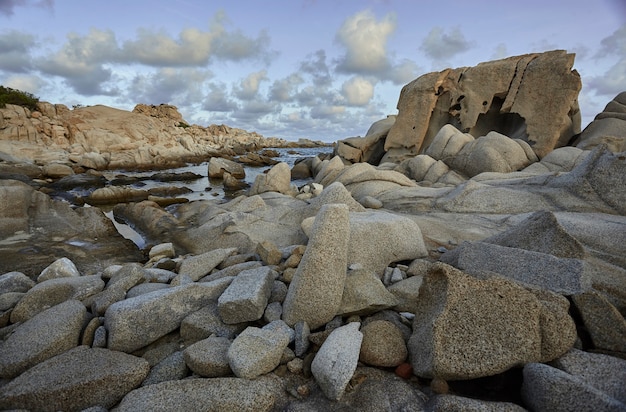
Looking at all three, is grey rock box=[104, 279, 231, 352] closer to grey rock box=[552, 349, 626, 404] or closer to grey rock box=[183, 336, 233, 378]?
grey rock box=[183, 336, 233, 378]

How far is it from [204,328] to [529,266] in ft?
11.7

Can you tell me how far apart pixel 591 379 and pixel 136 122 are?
50396 mm

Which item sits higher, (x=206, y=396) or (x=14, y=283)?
(x=206, y=396)

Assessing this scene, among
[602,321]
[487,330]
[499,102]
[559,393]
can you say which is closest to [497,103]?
[499,102]

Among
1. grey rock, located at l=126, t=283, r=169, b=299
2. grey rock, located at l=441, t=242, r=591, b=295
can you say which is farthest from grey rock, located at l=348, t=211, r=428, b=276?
grey rock, located at l=126, t=283, r=169, b=299

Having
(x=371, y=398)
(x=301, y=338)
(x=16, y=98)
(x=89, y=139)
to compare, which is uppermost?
(x=16, y=98)

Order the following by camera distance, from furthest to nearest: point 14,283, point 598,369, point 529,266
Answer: point 14,283
point 529,266
point 598,369

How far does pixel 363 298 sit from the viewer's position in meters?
3.43

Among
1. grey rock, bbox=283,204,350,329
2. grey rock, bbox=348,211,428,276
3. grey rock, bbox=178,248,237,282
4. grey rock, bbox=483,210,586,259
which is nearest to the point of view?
grey rock, bbox=283,204,350,329

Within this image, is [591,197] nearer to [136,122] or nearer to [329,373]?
[329,373]

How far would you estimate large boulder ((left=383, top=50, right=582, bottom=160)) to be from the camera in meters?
17.4

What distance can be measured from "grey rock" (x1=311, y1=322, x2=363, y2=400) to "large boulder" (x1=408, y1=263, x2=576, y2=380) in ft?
1.82

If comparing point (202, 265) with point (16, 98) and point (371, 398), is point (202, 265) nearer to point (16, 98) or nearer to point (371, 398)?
point (371, 398)

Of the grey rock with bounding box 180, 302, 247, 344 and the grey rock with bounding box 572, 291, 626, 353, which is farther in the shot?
the grey rock with bounding box 180, 302, 247, 344
